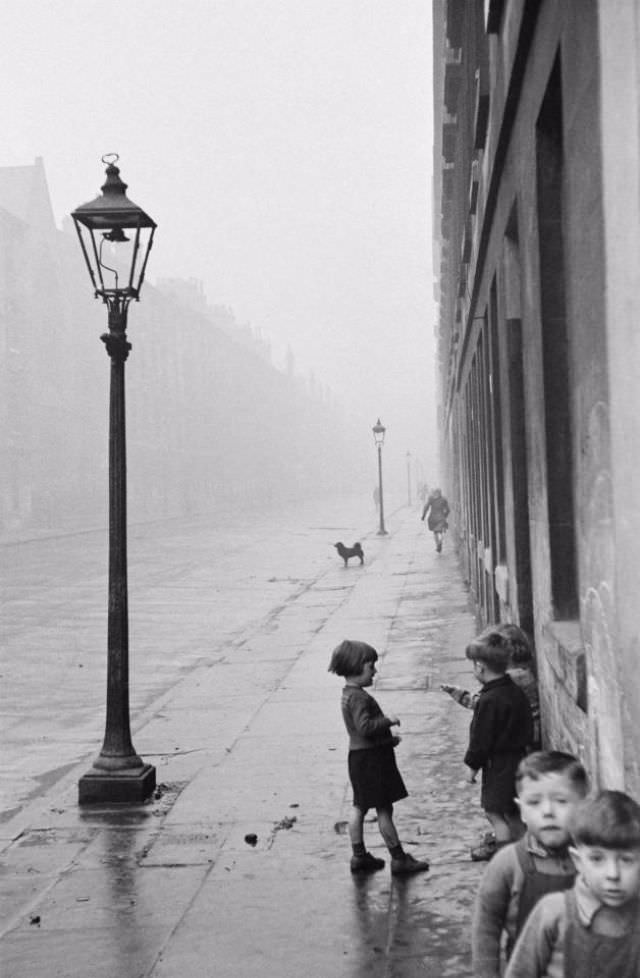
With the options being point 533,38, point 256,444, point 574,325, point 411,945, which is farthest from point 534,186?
point 256,444

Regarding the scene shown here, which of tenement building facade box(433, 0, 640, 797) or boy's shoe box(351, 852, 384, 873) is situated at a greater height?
tenement building facade box(433, 0, 640, 797)

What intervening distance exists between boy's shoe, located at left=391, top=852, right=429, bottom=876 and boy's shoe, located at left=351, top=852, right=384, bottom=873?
0.41 ft

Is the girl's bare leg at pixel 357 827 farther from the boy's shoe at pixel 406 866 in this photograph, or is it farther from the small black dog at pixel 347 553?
the small black dog at pixel 347 553

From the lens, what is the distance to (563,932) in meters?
2.60

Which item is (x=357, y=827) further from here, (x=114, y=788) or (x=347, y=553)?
(x=347, y=553)

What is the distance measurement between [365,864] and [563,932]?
317 centimetres

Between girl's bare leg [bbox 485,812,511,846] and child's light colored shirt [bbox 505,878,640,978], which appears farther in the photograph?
girl's bare leg [bbox 485,812,511,846]

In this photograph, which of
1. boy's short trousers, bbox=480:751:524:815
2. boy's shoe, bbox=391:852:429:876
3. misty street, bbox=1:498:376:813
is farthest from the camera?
misty street, bbox=1:498:376:813

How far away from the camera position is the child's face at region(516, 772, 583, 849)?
2.96 m

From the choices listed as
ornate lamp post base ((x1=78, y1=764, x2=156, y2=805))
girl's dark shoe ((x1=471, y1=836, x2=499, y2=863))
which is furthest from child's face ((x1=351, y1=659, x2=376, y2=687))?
ornate lamp post base ((x1=78, y1=764, x2=156, y2=805))

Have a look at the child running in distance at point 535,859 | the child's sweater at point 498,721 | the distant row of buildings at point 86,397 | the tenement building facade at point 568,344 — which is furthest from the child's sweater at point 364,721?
the distant row of buildings at point 86,397

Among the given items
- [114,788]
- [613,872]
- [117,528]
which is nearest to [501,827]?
[613,872]

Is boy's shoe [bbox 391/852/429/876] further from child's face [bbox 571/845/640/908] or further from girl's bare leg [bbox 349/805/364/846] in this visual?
child's face [bbox 571/845/640/908]

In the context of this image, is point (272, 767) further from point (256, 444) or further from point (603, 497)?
point (256, 444)
